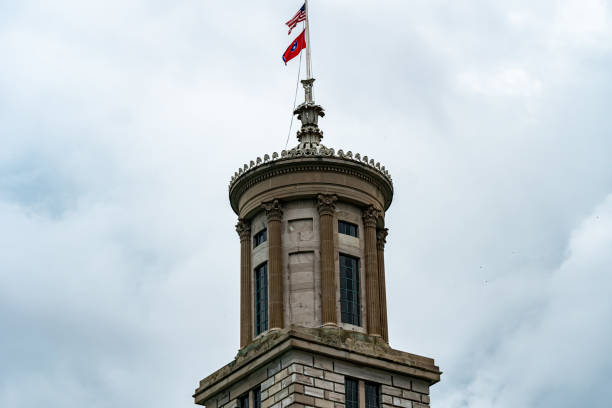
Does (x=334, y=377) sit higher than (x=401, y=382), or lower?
lower

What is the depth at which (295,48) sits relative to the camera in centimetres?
7244

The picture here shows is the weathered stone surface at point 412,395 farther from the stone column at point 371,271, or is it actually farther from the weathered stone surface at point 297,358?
the weathered stone surface at point 297,358

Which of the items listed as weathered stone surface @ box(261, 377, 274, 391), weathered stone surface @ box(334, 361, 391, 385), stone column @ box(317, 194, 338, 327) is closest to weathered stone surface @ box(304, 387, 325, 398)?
weathered stone surface @ box(334, 361, 391, 385)

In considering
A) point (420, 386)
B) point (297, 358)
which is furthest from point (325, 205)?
point (420, 386)

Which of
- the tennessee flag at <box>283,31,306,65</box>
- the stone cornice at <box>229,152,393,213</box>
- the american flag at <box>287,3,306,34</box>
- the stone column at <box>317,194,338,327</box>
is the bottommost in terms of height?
the stone column at <box>317,194,338,327</box>

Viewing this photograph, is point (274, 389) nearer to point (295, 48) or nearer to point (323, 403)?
point (323, 403)

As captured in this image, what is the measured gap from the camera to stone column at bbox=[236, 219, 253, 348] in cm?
6594

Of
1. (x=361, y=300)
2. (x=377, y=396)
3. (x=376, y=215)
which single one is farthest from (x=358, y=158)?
(x=377, y=396)

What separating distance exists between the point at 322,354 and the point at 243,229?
9111 mm

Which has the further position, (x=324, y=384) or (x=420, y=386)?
(x=420, y=386)

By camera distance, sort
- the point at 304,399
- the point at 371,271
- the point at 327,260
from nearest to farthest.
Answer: the point at 304,399, the point at 327,260, the point at 371,271

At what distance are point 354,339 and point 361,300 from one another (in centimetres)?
283

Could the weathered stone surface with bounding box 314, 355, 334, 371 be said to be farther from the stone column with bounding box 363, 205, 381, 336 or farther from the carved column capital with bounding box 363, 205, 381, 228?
the carved column capital with bounding box 363, 205, 381, 228

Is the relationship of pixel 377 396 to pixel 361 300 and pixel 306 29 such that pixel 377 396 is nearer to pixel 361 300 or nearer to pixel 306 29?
pixel 361 300
